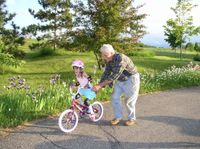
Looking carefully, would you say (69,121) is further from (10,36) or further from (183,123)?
(10,36)

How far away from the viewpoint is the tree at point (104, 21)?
19906mm

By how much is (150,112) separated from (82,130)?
253 cm

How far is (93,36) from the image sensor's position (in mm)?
20469

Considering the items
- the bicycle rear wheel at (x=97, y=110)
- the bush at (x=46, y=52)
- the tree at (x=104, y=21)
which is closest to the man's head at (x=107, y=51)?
the bicycle rear wheel at (x=97, y=110)

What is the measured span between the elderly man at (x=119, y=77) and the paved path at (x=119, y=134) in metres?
0.39

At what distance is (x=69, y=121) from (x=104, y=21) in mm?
12720

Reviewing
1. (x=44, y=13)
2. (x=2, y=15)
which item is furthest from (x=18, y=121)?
(x=44, y=13)

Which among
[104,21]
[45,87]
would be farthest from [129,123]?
[104,21]

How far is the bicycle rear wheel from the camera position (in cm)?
890

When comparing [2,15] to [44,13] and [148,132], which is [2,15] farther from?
[148,132]

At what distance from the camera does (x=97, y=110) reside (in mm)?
8898

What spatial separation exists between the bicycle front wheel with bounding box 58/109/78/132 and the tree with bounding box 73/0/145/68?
1179cm

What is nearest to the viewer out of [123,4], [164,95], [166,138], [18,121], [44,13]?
[166,138]

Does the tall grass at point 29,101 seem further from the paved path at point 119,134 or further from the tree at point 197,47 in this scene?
the tree at point 197,47
